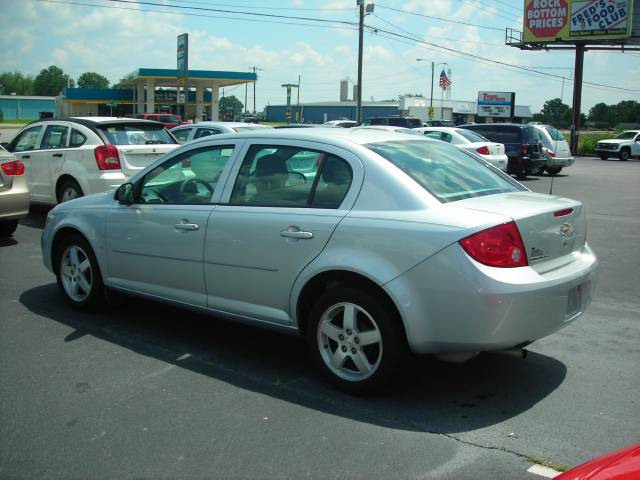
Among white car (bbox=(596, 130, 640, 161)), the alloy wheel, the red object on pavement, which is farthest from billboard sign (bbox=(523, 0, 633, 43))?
the red object on pavement

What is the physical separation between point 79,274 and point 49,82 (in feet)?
562

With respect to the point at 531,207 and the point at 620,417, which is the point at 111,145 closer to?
the point at 531,207

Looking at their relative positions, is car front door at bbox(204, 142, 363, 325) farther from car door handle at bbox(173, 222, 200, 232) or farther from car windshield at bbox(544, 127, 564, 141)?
car windshield at bbox(544, 127, 564, 141)

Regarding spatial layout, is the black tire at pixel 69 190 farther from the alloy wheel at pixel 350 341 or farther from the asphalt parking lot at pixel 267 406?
the alloy wheel at pixel 350 341

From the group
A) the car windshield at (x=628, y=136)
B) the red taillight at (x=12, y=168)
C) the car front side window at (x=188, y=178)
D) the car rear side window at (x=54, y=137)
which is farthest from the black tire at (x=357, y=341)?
the car windshield at (x=628, y=136)

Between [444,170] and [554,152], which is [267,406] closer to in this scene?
[444,170]

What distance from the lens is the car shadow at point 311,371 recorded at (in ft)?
13.4

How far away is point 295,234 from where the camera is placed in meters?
4.42

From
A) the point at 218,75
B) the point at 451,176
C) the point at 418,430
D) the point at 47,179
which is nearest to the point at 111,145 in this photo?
the point at 47,179

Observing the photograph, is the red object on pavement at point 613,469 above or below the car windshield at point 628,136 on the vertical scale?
below

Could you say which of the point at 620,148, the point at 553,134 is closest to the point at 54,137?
the point at 553,134

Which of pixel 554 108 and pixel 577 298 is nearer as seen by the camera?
pixel 577 298

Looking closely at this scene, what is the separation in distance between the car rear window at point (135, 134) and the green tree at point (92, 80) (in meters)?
167

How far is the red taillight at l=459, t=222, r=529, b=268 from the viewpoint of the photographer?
3832mm
